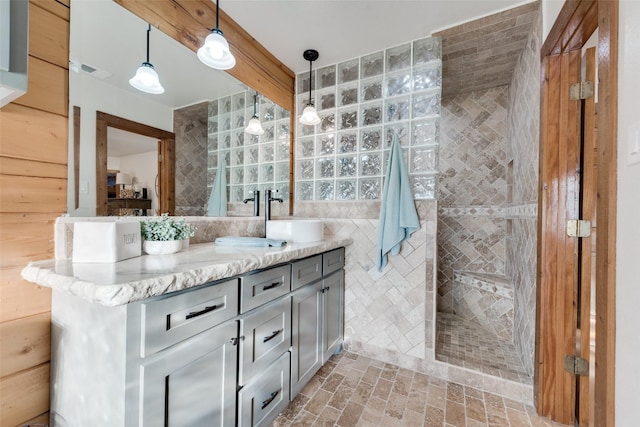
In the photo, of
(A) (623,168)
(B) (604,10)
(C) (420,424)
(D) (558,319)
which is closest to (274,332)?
(C) (420,424)

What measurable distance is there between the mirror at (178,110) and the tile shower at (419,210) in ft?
1.17

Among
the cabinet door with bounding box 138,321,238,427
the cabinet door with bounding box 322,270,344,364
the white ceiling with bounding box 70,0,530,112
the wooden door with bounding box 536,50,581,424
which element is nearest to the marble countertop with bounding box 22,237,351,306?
the cabinet door with bounding box 138,321,238,427

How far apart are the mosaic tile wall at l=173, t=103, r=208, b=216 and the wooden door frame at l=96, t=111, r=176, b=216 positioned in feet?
0.14

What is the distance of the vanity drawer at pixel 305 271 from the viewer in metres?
1.40

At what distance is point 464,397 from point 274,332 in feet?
4.17

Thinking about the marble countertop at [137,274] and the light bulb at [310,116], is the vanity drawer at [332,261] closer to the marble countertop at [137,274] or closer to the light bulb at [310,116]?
the marble countertop at [137,274]

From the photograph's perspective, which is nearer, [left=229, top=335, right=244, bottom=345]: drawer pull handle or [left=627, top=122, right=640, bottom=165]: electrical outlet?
[left=627, top=122, right=640, bottom=165]: electrical outlet

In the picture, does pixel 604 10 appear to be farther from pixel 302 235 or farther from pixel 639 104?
pixel 302 235

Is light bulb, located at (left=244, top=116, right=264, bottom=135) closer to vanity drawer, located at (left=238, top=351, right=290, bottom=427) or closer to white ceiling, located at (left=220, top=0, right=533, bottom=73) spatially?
white ceiling, located at (left=220, top=0, right=533, bottom=73)

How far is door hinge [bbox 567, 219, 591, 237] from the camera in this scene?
4.34 ft

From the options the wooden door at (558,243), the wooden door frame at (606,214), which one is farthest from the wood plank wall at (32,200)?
the wooden door at (558,243)

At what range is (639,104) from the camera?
0.67 meters

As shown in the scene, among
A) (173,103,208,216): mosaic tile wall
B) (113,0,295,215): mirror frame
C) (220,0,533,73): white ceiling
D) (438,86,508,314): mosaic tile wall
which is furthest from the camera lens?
(438,86,508,314): mosaic tile wall

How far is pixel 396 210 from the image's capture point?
5.89 feet
